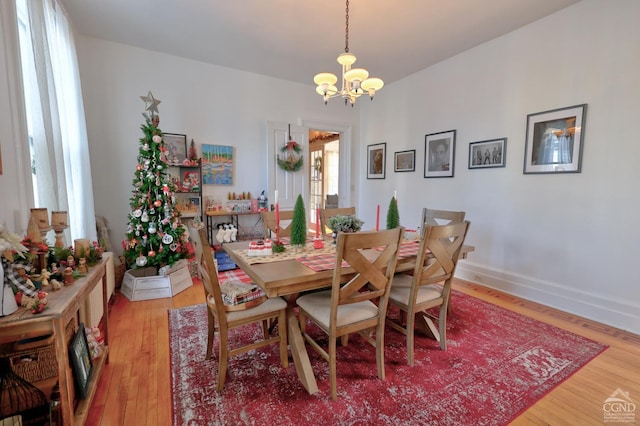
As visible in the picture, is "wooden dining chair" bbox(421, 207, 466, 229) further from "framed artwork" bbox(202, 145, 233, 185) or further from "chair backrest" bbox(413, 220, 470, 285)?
"framed artwork" bbox(202, 145, 233, 185)

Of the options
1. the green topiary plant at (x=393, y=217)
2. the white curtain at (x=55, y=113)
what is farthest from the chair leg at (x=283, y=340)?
the white curtain at (x=55, y=113)

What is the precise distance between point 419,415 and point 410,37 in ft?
12.1

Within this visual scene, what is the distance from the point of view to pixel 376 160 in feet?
17.0

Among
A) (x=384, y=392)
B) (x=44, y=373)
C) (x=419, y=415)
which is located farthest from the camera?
(x=384, y=392)

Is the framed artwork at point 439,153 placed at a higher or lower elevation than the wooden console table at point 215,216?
higher

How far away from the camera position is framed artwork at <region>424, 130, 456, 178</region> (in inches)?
152

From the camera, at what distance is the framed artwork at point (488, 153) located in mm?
3317

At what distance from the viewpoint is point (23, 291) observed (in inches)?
46.6

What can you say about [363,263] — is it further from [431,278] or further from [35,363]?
[35,363]

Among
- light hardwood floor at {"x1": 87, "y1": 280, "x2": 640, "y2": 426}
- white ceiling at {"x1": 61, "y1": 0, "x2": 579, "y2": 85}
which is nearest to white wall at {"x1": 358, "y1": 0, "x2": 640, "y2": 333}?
white ceiling at {"x1": 61, "y1": 0, "x2": 579, "y2": 85}

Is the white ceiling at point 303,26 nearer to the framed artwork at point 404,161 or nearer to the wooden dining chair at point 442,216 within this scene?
the framed artwork at point 404,161

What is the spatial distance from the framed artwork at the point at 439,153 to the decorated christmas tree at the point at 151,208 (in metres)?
3.54

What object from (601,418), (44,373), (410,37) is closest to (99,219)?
(44,373)

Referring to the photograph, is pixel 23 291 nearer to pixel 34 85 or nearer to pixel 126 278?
pixel 34 85
